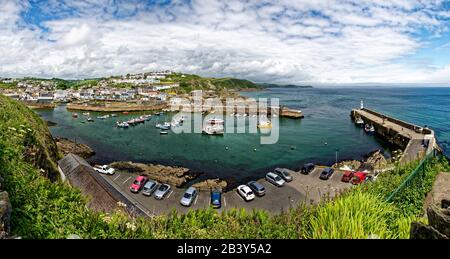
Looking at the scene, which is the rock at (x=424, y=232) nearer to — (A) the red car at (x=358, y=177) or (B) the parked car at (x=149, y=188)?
(B) the parked car at (x=149, y=188)

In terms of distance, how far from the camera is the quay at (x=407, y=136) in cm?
2498

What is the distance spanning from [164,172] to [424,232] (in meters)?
21.5

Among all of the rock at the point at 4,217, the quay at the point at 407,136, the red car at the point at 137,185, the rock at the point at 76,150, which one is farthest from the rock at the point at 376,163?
the rock at the point at 76,150

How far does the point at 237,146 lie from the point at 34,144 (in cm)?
2513

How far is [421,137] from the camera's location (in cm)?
3061

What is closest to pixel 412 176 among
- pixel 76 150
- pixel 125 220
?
pixel 125 220

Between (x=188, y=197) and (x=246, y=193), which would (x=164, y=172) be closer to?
(x=188, y=197)

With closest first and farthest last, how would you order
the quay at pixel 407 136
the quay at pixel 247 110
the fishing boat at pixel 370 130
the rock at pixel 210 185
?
the rock at pixel 210 185 < the quay at pixel 407 136 < the fishing boat at pixel 370 130 < the quay at pixel 247 110

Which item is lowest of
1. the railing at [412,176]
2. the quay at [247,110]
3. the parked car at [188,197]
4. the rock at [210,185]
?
the rock at [210,185]

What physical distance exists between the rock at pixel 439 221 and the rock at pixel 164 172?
1888 cm

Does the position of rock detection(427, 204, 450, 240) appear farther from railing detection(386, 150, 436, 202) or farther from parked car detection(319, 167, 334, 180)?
parked car detection(319, 167, 334, 180)

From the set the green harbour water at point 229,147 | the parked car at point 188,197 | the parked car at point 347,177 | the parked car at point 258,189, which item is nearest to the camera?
the parked car at point 188,197

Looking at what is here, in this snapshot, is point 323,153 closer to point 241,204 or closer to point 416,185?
point 241,204

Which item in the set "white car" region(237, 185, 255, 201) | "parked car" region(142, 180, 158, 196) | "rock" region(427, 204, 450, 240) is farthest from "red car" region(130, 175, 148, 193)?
"rock" region(427, 204, 450, 240)
